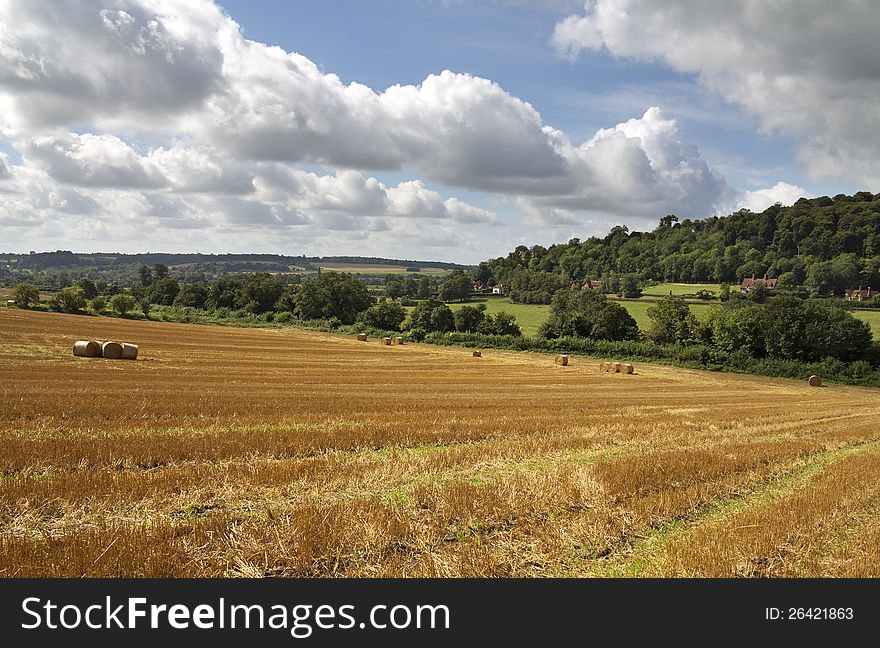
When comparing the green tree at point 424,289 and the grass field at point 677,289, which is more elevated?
the grass field at point 677,289

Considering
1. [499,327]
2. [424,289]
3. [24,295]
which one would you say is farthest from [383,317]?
[424,289]

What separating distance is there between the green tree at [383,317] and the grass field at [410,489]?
75233 mm

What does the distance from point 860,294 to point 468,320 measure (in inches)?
3221

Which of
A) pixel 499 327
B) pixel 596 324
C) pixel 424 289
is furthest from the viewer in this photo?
pixel 424 289

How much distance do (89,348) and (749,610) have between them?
37.0m

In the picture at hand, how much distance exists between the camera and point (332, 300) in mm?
105250

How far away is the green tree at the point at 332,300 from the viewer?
4097 inches

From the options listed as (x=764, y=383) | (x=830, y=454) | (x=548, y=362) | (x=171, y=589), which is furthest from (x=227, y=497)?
(x=764, y=383)

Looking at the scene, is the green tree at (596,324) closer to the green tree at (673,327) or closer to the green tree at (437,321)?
the green tree at (673,327)

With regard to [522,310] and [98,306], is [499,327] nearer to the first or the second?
[522,310]

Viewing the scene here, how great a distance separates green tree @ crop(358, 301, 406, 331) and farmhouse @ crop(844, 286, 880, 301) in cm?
8779

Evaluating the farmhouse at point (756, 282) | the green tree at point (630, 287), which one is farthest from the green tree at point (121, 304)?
the farmhouse at point (756, 282)

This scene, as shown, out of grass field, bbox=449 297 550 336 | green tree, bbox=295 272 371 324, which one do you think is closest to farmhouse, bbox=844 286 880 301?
grass field, bbox=449 297 550 336

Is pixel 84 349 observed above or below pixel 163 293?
below
